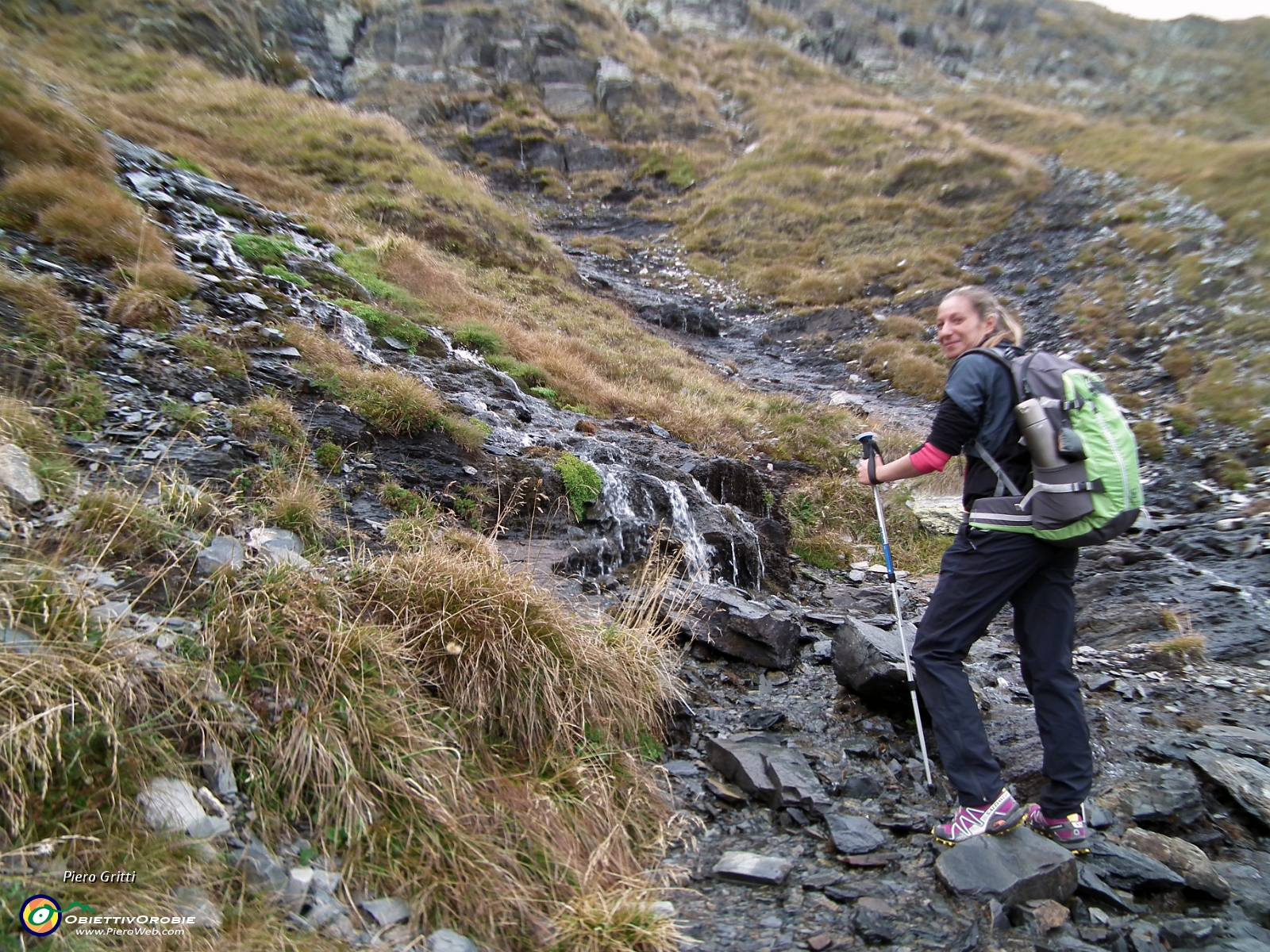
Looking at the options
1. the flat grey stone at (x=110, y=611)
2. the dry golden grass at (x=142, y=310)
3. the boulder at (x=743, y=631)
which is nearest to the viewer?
the flat grey stone at (x=110, y=611)

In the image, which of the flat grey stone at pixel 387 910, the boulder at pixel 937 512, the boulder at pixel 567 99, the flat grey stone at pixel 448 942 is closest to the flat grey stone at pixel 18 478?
the flat grey stone at pixel 387 910

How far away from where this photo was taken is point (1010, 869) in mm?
3506

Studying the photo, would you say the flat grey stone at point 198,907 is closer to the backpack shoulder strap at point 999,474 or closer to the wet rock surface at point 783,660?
the wet rock surface at point 783,660

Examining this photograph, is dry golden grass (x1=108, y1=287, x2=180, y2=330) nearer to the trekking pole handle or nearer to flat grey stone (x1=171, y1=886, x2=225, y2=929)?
flat grey stone (x1=171, y1=886, x2=225, y2=929)

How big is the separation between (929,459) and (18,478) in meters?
4.76

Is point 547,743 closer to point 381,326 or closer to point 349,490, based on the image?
point 349,490

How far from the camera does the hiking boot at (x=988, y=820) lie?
3654 millimetres

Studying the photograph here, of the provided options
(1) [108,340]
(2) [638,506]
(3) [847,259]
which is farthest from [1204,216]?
(1) [108,340]

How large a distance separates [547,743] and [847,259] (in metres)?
25.9

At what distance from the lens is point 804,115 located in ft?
131

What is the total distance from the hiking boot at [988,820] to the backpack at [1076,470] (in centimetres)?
139

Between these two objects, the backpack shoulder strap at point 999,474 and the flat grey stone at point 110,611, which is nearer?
the flat grey stone at point 110,611

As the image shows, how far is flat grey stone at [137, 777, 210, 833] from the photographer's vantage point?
9.34 ft

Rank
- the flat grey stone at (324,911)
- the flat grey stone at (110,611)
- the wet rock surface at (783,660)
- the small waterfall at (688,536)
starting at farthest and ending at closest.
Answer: the small waterfall at (688,536), the wet rock surface at (783,660), the flat grey stone at (110,611), the flat grey stone at (324,911)
